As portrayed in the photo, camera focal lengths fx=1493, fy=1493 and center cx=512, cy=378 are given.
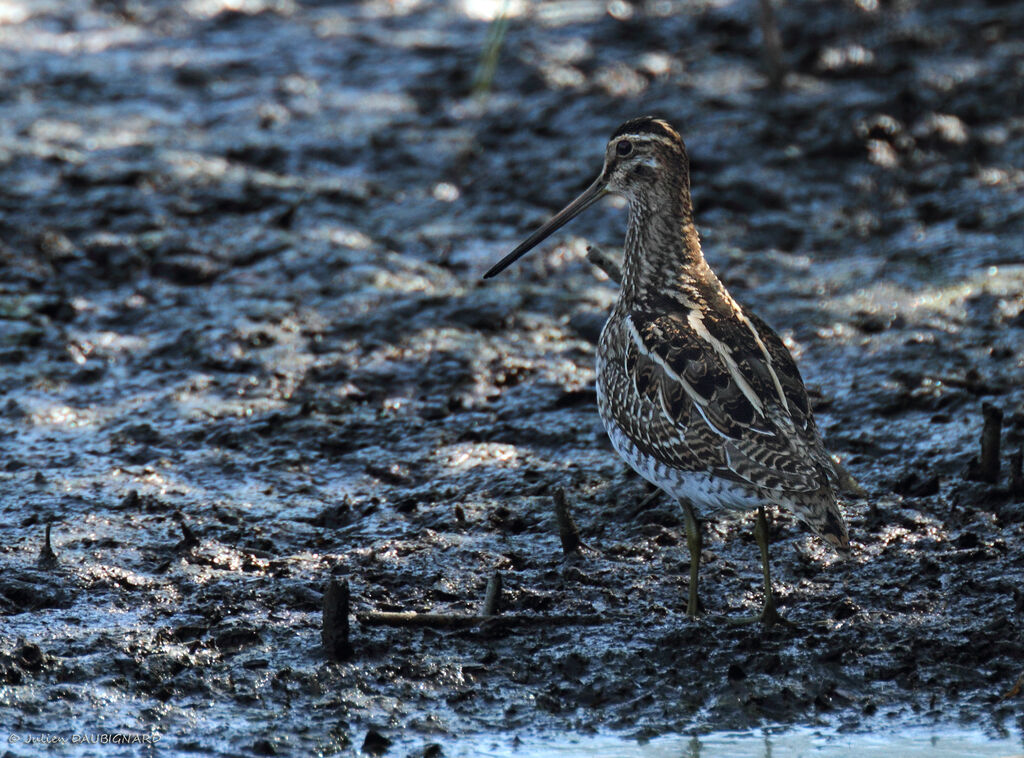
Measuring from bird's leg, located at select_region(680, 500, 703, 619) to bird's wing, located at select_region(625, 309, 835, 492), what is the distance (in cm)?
31

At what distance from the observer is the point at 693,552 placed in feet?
18.1

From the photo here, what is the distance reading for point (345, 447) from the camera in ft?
23.1

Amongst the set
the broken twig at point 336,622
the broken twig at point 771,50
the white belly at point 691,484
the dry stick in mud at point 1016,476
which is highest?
the broken twig at point 771,50

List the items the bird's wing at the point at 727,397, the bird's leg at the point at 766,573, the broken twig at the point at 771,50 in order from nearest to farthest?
1. the bird's wing at the point at 727,397
2. the bird's leg at the point at 766,573
3. the broken twig at the point at 771,50

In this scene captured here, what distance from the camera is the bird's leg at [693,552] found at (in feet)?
17.9

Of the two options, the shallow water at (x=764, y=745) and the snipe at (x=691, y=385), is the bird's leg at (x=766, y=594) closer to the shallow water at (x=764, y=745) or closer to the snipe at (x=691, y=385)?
the snipe at (x=691, y=385)

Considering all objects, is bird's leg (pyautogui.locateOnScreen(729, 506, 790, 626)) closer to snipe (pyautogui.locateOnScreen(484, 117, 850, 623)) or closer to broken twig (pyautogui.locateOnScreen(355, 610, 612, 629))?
snipe (pyautogui.locateOnScreen(484, 117, 850, 623))

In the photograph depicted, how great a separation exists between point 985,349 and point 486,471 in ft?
8.76


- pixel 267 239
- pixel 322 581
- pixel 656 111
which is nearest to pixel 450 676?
pixel 322 581

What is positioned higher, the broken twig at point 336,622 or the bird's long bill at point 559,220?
the bird's long bill at point 559,220

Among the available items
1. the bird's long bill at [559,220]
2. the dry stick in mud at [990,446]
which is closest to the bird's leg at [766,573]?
the dry stick in mud at [990,446]

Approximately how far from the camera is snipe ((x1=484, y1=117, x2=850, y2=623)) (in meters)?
5.11

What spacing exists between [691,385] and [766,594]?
0.79m

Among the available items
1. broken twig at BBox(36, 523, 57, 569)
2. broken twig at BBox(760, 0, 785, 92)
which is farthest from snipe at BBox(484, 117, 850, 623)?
broken twig at BBox(760, 0, 785, 92)
